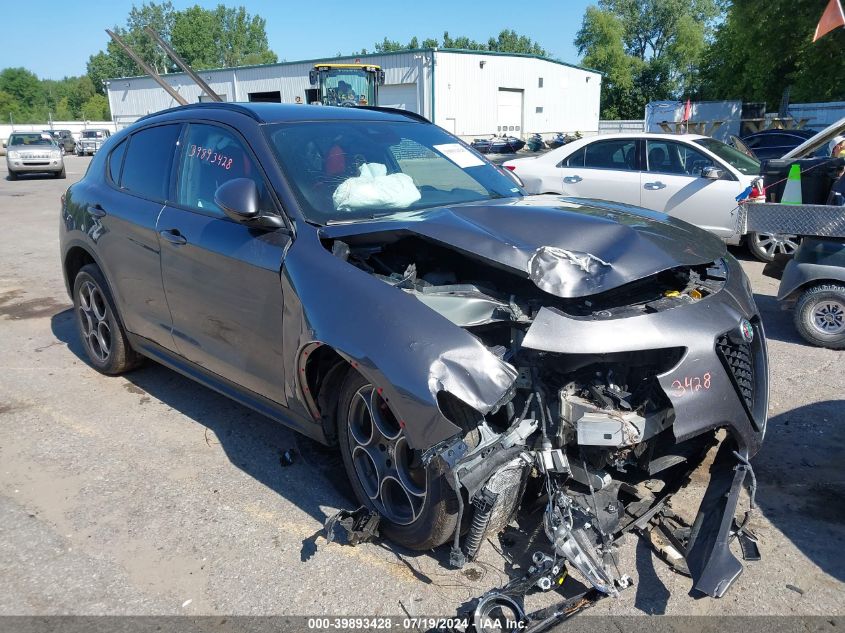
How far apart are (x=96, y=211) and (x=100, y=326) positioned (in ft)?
2.99

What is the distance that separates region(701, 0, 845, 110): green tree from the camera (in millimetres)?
28109

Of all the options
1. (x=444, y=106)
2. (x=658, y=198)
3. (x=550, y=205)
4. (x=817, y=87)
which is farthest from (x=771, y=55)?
(x=550, y=205)

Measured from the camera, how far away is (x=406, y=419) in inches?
102

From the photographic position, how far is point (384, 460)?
Answer: 3062 millimetres

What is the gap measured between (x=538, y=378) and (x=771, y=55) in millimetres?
35197

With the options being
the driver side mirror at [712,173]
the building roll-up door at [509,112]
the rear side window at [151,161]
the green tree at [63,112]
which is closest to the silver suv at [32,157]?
the rear side window at [151,161]

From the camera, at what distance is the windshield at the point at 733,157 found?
8984 mm

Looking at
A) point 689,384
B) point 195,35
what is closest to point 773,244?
point 689,384

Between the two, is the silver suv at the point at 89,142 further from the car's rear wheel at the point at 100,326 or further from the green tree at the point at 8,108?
the green tree at the point at 8,108

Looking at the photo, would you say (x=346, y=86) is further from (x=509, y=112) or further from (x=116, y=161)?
(x=116, y=161)

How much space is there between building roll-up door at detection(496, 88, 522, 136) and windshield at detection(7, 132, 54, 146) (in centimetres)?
2755

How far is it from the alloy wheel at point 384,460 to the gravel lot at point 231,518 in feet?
0.70

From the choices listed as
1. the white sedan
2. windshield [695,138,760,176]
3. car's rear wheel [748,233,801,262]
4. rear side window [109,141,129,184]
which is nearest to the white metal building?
the white sedan

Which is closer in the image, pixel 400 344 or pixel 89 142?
pixel 400 344
